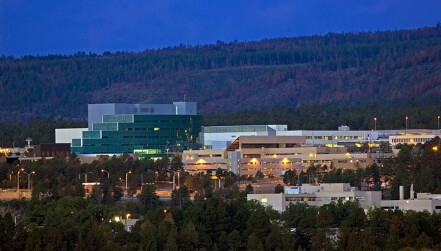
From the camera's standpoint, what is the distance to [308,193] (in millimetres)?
173125

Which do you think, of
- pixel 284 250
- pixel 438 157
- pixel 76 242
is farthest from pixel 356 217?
pixel 438 157

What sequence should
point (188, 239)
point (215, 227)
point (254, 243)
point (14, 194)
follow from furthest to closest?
point (14, 194) → point (215, 227) → point (188, 239) → point (254, 243)

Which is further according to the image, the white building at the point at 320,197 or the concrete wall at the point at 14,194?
the concrete wall at the point at 14,194

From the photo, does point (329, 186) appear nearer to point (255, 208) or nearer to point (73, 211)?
point (255, 208)

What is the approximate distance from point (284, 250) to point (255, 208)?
30452mm

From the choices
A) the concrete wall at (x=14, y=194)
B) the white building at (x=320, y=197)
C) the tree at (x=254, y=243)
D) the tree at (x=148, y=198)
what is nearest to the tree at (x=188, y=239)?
the tree at (x=254, y=243)

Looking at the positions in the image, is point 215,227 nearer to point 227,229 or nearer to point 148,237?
point 227,229

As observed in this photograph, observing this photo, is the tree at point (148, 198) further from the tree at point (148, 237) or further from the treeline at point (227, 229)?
the tree at point (148, 237)

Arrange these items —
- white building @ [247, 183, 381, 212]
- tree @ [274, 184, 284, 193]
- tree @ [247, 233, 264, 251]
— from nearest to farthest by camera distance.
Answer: tree @ [247, 233, 264, 251] → white building @ [247, 183, 381, 212] → tree @ [274, 184, 284, 193]

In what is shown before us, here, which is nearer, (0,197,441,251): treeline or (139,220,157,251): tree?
(139,220,157,251): tree

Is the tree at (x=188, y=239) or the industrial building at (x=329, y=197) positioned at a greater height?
the industrial building at (x=329, y=197)

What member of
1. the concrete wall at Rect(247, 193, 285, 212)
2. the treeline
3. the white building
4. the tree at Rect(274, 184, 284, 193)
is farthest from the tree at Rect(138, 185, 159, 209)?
the treeline

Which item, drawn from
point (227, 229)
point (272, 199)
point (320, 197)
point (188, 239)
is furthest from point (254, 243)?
point (320, 197)

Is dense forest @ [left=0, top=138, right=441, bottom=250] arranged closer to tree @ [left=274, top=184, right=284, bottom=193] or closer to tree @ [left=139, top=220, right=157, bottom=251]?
tree @ [left=139, top=220, right=157, bottom=251]
